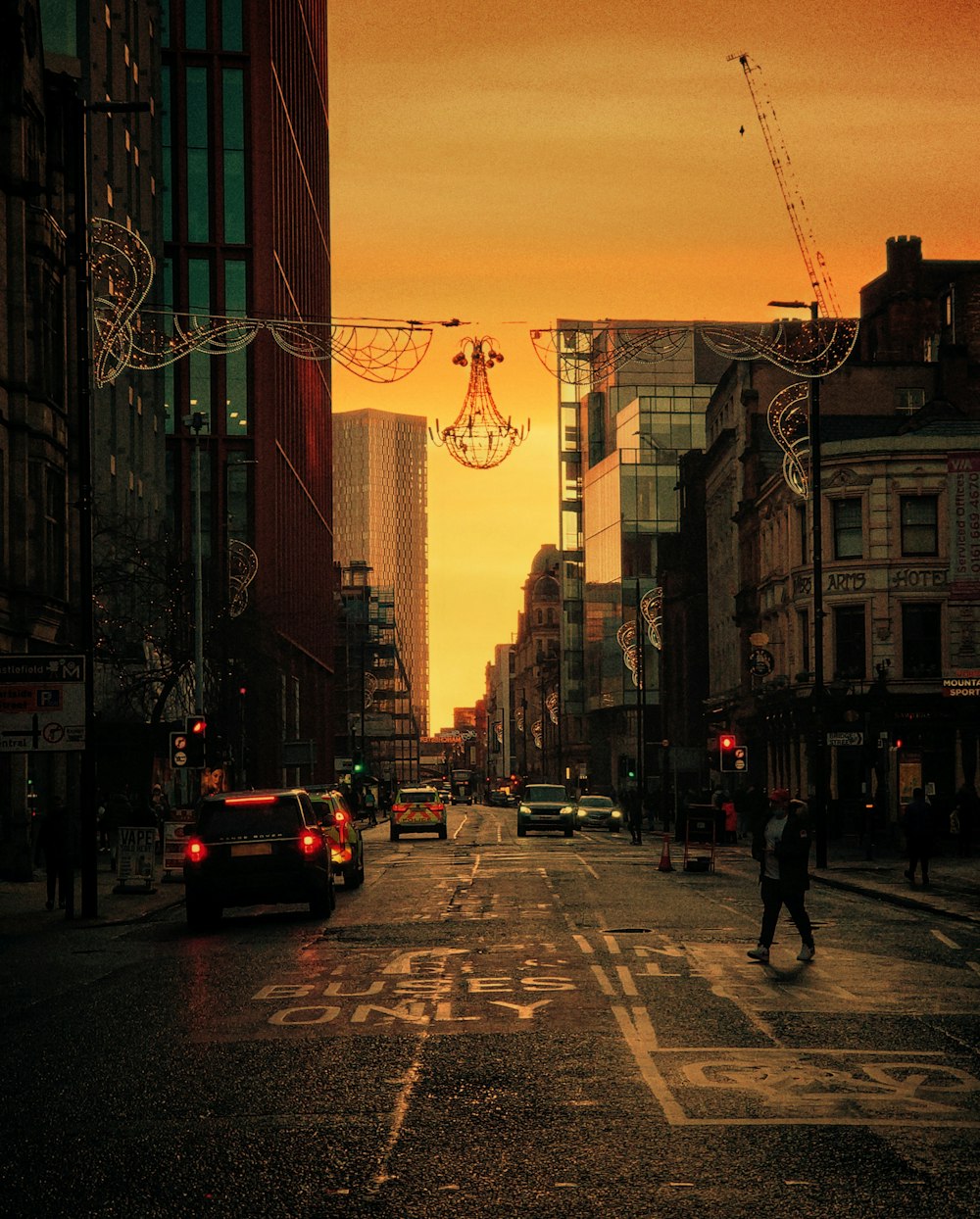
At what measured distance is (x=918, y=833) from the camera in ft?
105

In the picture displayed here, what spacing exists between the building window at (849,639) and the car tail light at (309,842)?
111 feet

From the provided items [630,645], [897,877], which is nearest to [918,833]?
[897,877]

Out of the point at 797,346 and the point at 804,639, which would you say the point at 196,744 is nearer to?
the point at 797,346

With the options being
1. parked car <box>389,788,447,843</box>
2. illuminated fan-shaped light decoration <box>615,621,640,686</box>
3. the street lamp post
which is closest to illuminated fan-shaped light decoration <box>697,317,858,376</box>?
the street lamp post

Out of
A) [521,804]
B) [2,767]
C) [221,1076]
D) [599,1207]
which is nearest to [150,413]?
[521,804]

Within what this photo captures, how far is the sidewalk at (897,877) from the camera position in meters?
27.7

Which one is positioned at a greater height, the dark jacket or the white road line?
the dark jacket

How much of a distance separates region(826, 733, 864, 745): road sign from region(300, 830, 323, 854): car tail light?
1638 cm

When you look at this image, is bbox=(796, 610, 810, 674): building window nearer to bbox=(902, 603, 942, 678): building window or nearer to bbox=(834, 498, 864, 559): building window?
bbox=(834, 498, 864, 559): building window

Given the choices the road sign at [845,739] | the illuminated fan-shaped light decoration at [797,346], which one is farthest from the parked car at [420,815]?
the illuminated fan-shaped light decoration at [797,346]

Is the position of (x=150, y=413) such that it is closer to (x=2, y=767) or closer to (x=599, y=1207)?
(x=2, y=767)

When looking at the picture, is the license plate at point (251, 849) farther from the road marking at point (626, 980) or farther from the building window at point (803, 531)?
the building window at point (803, 531)

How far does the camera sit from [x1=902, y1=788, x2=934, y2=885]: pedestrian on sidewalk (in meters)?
31.9

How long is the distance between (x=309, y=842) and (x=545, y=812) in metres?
38.5
